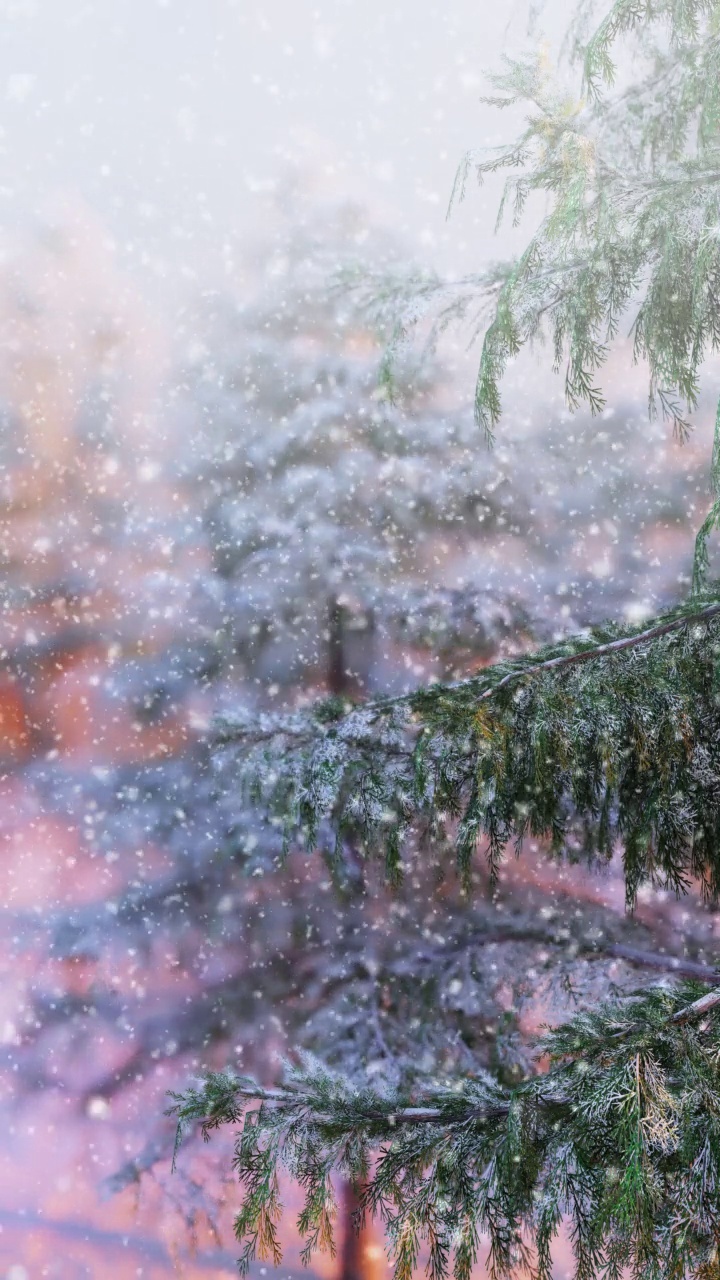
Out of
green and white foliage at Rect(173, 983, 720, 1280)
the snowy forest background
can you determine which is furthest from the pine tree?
the snowy forest background

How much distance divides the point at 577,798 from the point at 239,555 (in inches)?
111

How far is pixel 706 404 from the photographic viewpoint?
402 centimetres

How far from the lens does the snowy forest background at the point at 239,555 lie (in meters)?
3.81

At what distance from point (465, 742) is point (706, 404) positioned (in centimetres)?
322

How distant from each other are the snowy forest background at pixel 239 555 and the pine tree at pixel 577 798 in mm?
1635

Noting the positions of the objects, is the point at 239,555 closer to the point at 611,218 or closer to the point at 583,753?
the point at 611,218

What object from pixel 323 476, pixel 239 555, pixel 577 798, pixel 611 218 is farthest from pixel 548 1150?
pixel 323 476

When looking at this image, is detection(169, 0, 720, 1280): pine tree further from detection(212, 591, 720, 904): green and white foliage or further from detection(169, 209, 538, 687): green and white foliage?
detection(169, 209, 538, 687): green and white foliage

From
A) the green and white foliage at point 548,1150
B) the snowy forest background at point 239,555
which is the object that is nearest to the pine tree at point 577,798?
the green and white foliage at point 548,1150

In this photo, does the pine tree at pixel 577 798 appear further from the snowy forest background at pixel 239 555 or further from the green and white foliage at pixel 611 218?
the snowy forest background at pixel 239 555

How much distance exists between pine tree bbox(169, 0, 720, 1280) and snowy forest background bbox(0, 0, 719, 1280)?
1635mm

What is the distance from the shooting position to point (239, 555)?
13.7ft

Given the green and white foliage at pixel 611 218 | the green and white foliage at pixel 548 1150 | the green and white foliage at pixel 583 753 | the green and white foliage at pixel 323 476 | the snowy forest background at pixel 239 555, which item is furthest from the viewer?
the green and white foliage at pixel 323 476

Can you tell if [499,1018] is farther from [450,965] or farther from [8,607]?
[8,607]
